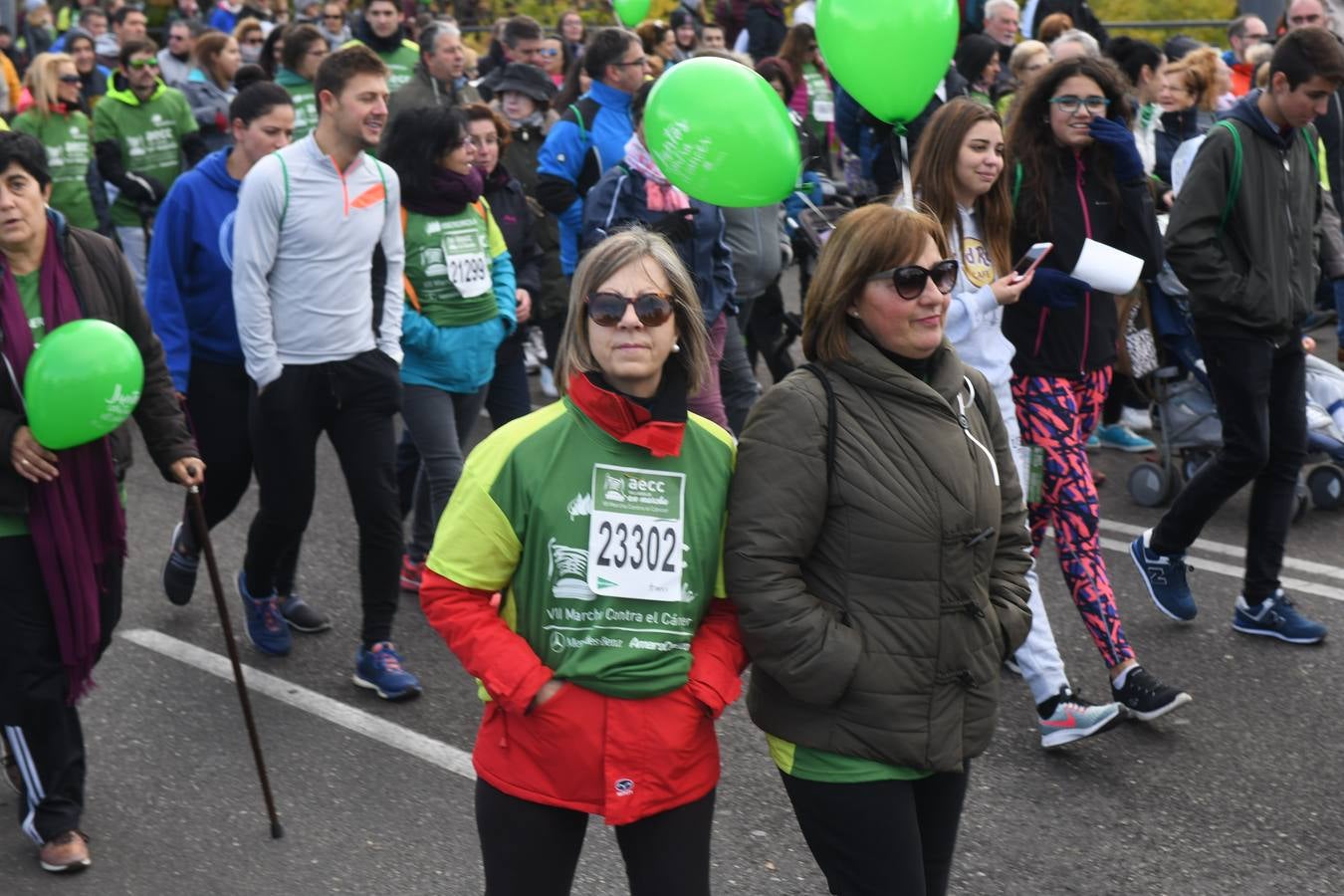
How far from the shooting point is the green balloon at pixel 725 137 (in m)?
4.37

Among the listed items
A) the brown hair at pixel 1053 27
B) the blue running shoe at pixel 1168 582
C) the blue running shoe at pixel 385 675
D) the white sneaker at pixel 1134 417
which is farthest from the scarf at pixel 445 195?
the brown hair at pixel 1053 27

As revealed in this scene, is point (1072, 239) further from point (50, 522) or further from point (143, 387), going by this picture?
point (50, 522)

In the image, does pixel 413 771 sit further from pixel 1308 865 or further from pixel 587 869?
pixel 1308 865

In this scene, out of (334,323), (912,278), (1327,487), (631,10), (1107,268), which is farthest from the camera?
(631,10)

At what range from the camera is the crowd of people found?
3098 millimetres

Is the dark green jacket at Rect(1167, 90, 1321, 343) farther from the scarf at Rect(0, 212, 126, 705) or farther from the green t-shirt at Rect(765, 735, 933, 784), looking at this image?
the scarf at Rect(0, 212, 126, 705)

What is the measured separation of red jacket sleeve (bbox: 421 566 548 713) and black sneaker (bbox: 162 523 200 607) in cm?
358

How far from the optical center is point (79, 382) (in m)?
4.21

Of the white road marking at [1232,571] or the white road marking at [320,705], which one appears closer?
the white road marking at [320,705]

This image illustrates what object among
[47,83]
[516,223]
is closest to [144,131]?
[47,83]

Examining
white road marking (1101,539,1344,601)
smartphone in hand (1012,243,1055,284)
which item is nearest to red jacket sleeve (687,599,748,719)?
smartphone in hand (1012,243,1055,284)

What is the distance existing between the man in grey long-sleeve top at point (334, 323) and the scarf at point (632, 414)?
8.79ft

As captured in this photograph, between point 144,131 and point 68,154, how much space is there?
53 cm

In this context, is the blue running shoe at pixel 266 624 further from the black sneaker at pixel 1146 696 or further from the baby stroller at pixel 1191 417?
the baby stroller at pixel 1191 417
